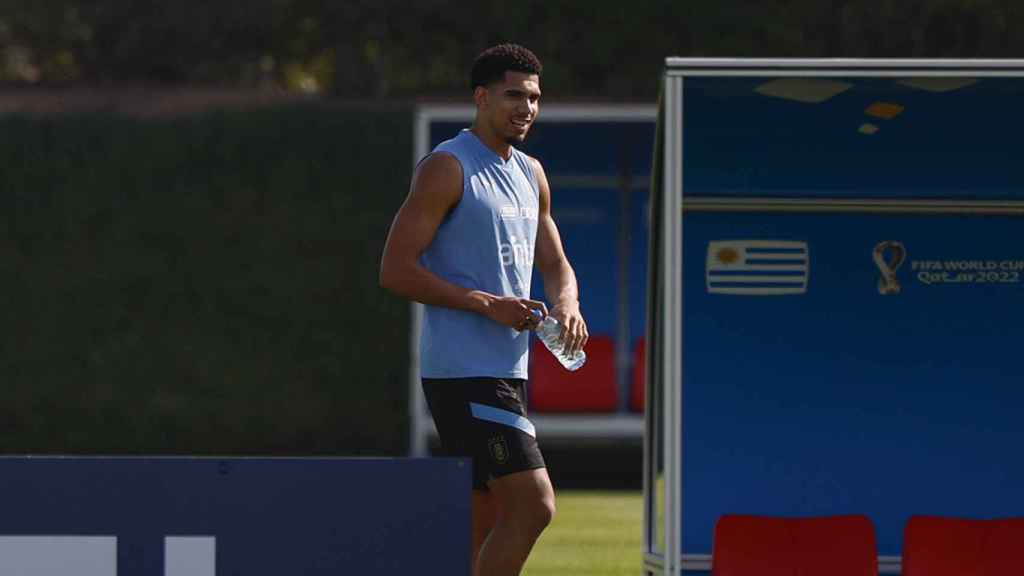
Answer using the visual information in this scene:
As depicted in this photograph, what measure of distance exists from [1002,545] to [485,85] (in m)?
2.23

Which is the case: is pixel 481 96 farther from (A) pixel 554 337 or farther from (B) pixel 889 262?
(B) pixel 889 262

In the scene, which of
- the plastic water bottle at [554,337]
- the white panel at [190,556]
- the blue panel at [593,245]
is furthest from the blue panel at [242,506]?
the blue panel at [593,245]

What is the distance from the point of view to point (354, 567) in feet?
14.1

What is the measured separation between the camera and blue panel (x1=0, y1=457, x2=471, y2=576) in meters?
4.30

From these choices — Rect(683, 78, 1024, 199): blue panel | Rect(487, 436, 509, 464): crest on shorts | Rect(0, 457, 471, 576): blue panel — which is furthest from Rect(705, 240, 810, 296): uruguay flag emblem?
Rect(0, 457, 471, 576): blue panel

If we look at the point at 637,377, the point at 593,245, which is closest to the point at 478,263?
the point at 637,377

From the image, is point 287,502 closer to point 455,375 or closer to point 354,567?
point 354,567

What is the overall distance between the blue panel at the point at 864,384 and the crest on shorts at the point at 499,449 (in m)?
1.55

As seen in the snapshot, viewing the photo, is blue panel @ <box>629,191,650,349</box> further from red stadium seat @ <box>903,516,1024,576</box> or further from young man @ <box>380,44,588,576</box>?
young man @ <box>380,44,588,576</box>

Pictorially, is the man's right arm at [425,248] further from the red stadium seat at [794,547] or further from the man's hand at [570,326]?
the red stadium seat at [794,547]

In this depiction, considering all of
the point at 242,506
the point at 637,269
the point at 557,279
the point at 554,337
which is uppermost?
the point at 637,269

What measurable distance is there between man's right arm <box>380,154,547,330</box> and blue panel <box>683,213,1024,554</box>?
5.08 feet

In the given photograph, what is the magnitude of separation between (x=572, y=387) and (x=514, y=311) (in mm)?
10083

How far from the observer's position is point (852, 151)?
21.0 feet
